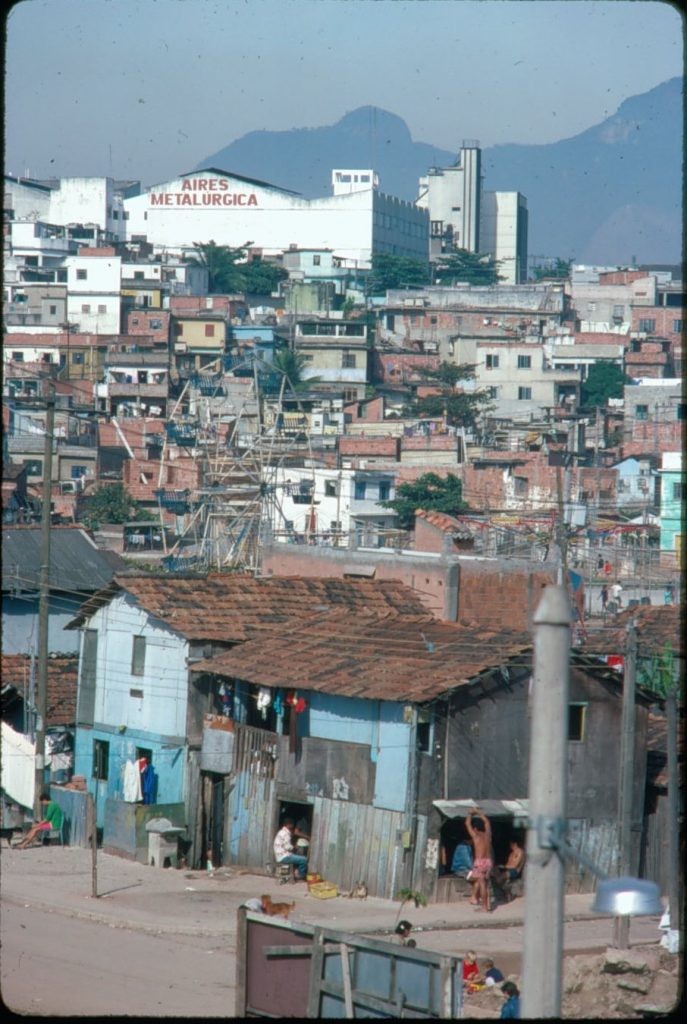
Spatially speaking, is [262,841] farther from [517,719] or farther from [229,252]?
[229,252]

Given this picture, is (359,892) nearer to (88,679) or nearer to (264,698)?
(264,698)

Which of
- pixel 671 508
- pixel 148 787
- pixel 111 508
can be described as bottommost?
pixel 148 787

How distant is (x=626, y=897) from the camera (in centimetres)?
577

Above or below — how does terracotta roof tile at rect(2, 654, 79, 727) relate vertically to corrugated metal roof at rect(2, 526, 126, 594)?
below

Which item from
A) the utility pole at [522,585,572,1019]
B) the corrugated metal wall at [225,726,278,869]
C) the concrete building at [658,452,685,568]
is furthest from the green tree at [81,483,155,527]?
the utility pole at [522,585,572,1019]

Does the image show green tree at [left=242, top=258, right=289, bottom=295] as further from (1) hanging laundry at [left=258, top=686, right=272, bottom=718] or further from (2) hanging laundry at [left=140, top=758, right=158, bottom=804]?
(1) hanging laundry at [left=258, top=686, right=272, bottom=718]

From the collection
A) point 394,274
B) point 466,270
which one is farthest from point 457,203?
point 394,274

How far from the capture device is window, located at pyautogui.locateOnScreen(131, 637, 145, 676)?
19.3 meters

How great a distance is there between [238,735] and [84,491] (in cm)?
3342

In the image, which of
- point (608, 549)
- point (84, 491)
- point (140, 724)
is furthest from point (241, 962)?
point (84, 491)

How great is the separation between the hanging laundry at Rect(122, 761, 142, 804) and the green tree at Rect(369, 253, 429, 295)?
6894 cm

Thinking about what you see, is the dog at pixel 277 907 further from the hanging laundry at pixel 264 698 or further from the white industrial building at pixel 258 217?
the white industrial building at pixel 258 217

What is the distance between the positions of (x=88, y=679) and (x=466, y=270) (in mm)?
78032

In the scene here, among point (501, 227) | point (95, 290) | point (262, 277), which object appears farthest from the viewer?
point (501, 227)
